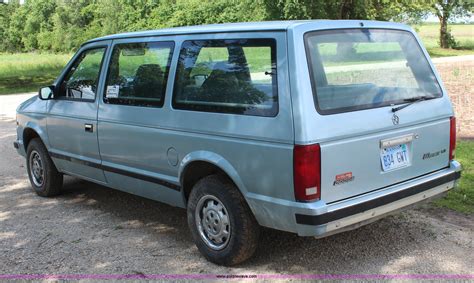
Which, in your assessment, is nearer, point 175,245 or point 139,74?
point 175,245

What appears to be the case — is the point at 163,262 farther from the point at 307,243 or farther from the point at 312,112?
the point at 312,112

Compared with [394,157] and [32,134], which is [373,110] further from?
[32,134]

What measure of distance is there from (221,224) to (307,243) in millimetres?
872

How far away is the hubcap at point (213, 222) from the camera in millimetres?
4155

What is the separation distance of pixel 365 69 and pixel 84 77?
2.99 meters

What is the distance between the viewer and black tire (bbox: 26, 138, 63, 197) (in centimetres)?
629

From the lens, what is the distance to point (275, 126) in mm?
3641

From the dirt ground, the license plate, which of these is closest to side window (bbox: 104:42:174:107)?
the dirt ground

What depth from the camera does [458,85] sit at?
1564 cm

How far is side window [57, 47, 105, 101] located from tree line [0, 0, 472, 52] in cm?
2723

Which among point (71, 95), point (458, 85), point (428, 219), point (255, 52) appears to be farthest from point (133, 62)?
point (458, 85)

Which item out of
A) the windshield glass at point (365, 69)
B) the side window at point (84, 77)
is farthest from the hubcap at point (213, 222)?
the side window at point (84, 77)

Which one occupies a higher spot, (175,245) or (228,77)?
(228,77)

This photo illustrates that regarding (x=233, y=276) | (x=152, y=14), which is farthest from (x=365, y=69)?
(x=152, y=14)
